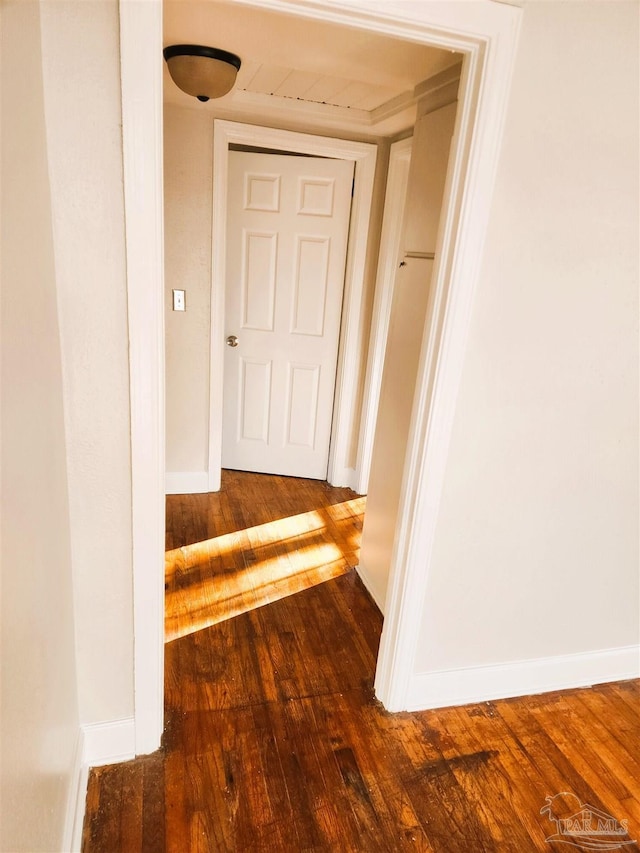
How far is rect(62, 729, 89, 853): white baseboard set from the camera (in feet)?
4.42

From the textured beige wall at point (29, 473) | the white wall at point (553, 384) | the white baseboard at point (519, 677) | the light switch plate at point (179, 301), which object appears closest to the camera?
the textured beige wall at point (29, 473)

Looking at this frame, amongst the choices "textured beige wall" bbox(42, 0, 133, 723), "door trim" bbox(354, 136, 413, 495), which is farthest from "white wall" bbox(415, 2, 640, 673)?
"door trim" bbox(354, 136, 413, 495)

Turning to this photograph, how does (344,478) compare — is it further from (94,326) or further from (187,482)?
(94,326)

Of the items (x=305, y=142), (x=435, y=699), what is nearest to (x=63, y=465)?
(x=435, y=699)

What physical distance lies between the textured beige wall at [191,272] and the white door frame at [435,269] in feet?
5.71

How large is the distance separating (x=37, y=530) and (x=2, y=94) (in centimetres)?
76

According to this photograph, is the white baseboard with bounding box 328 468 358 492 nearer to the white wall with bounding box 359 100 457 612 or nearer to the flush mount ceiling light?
the white wall with bounding box 359 100 457 612

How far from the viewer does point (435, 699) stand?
1983 mm

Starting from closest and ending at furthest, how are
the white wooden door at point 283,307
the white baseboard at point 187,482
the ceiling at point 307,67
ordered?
1. the ceiling at point 307,67
2. the white wooden door at point 283,307
3. the white baseboard at point 187,482

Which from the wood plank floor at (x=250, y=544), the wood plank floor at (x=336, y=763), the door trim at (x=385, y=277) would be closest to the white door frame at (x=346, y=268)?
the door trim at (x=385, y=277)

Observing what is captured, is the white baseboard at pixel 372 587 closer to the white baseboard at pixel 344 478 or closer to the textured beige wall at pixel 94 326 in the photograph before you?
the white baseboard at pixel 344 478

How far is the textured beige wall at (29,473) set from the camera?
2.90 feet

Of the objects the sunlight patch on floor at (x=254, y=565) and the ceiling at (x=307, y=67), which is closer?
the ceiling at (x=307, y=67)

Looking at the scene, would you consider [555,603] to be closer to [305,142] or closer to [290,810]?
[290,810]
